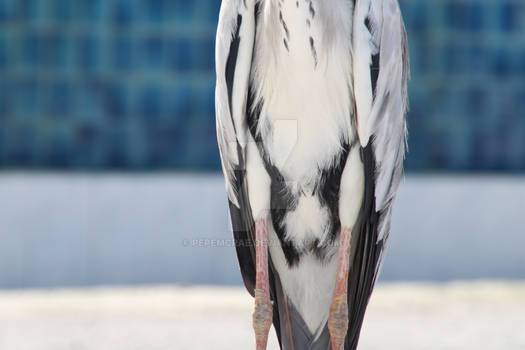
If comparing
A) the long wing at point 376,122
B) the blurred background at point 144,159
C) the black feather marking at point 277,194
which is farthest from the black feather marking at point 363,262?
the blurred background at point 144,159

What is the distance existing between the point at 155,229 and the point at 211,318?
1586mm

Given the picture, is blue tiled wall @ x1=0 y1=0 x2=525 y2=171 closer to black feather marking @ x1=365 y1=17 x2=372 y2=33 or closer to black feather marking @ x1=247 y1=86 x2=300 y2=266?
black feather marking @ x1=247 y1=86 x2=300 y2=266

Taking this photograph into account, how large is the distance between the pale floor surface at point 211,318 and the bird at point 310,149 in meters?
1.42

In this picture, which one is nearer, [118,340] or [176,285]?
[118,340]

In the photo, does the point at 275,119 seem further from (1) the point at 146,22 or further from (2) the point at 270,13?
(1) the point at 146,22

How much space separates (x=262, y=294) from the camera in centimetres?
300

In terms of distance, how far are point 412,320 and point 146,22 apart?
3.39m

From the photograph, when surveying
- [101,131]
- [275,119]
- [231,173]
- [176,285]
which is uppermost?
[275,119]

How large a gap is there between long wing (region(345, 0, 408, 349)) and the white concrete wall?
3.85 meters

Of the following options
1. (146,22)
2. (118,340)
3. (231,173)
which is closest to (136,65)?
(146,22)

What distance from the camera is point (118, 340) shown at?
4668 mm

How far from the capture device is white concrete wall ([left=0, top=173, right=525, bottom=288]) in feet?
22.3

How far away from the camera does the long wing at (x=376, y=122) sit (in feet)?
9.24

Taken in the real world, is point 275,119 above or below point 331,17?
below
